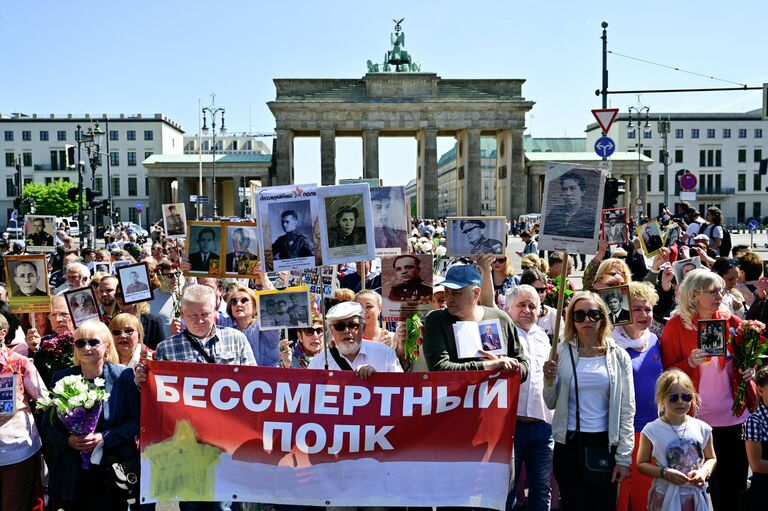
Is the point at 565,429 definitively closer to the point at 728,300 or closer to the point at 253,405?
the point at 253,405

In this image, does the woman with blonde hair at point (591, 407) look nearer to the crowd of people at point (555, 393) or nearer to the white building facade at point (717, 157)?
the crowd of people at point (555, 393)

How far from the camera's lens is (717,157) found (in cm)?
10831

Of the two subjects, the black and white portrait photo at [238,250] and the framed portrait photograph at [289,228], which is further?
the black and white portrait photo at [238,250]

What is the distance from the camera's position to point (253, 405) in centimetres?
555

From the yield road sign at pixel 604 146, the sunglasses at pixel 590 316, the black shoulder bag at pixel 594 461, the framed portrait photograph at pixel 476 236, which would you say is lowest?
the black shoulder bag at pixel 594 461

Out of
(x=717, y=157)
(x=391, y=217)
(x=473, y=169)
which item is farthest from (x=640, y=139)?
(x=391, y=217)

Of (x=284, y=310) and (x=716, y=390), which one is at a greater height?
(x=284, y=310)

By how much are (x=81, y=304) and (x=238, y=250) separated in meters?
1.69

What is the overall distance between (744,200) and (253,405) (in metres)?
115

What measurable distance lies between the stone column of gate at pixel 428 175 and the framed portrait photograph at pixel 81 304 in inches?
2783

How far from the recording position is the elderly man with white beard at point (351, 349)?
563 centimetres

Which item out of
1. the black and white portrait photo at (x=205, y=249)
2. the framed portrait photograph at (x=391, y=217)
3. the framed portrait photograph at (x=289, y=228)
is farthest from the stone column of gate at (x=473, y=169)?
the framed portrait photograph at (x=289, y=228)

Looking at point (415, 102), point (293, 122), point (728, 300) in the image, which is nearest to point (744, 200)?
point (415, 102)

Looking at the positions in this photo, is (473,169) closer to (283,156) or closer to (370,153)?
(370,153)
